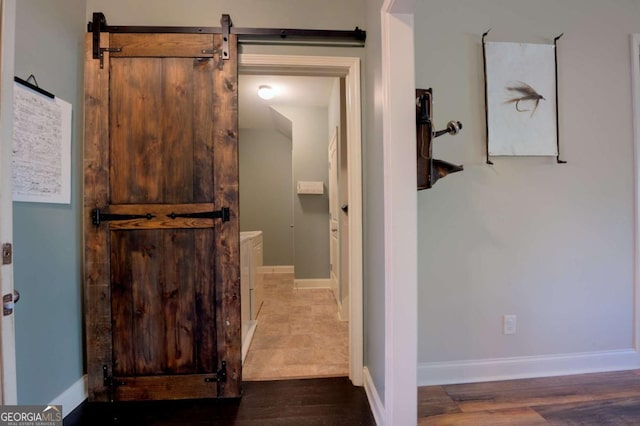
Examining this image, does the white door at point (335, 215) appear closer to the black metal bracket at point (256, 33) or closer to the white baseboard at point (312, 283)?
the white baseboard at point (312, 283)

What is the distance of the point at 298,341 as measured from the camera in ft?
7.39

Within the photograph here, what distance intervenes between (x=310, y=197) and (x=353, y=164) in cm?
246

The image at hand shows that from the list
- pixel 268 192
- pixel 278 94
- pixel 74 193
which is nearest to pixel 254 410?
pixel 74 193

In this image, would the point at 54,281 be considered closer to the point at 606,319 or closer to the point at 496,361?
the point at 496,361

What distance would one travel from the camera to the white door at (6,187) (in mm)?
724

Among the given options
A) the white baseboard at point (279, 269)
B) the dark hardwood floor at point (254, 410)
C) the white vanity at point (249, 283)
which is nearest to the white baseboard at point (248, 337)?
the white vanity at point (249, 283)

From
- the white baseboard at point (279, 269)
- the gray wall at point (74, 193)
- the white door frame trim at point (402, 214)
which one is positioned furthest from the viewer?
the white baseboard at point (279, 269)

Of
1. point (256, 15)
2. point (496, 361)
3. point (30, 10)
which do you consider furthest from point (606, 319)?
point (30, 10)

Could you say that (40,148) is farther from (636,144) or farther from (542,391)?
(636,144)

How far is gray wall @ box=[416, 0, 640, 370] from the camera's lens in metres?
1.67

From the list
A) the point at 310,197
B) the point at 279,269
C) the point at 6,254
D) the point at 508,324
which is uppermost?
the point at 310,197

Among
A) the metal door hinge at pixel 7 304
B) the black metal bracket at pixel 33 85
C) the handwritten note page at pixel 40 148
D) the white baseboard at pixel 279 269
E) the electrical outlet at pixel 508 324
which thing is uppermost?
the black metal bracket at pixel 33 85

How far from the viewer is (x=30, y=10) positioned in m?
1.28

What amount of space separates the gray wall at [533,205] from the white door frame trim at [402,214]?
559mm
